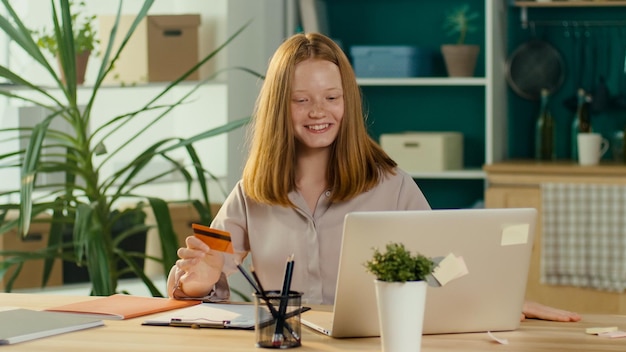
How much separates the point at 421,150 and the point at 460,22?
62 centimetres

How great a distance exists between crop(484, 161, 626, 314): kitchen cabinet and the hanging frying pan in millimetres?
513

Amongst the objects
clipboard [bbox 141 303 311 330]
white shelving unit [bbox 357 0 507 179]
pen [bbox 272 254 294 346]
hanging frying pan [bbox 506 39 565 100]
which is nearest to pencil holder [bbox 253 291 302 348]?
pen [bbox 272 254 294 346]

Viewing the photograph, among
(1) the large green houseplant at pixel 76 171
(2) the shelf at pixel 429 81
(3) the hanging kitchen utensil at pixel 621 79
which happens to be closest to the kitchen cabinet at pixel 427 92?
(2) the shelf at pixel 429 81

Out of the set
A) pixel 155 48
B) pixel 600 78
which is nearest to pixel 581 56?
pixel 600 78

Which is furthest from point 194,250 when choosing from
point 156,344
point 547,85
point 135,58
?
→ point 547,85

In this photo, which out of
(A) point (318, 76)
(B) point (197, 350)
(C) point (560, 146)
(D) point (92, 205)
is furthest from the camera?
(C) point (560, 146)

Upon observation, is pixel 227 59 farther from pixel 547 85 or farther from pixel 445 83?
pixel 547 85

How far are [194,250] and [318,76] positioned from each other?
54 cm

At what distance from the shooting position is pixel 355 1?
16.3ft

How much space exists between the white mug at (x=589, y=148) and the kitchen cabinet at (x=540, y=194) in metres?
0.05

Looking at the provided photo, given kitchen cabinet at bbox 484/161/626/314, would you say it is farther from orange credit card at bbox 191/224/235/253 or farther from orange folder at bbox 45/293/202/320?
orange credit card at bbox 191/224/235/253

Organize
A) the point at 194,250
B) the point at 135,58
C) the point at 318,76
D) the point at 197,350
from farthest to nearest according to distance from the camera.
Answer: the point at 135,58 < the point at 318,76 < the point at 194,250 < the point at 197,350

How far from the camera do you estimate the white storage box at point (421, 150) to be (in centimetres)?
451

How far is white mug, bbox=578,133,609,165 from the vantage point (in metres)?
4.36
